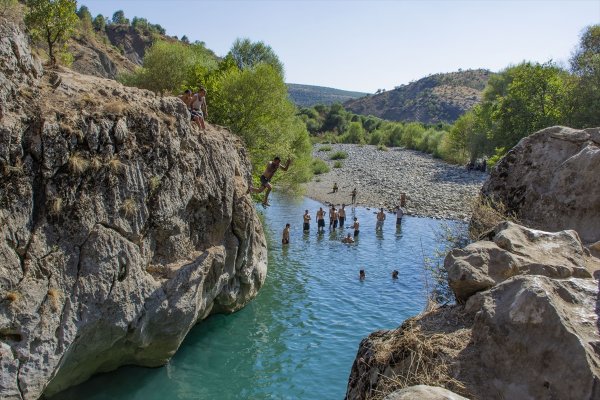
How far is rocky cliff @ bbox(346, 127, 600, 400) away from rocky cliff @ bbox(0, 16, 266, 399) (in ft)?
24.6

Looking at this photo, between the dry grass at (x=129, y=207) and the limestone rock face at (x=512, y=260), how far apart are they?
8.93m

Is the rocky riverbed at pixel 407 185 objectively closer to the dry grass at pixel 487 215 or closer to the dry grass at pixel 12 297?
the dry grass at pixel 487 215

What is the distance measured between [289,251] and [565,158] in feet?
66.7

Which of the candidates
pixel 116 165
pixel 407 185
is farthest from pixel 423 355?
pixel 407 185

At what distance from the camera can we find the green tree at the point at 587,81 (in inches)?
1348

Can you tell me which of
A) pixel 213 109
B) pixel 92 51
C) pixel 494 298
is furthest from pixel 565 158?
pixel 92 51

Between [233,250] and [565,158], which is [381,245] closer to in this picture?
[233,250]

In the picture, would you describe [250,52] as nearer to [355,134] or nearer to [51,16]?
[51,16]

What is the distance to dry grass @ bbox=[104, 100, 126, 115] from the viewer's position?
44.3 ft

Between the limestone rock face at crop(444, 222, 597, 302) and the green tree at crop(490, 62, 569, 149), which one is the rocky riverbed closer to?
the green tree at crop(490, 62, 569, 149)

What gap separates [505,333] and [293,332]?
13216 millimetres

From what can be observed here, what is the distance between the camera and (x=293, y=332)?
19000 mm

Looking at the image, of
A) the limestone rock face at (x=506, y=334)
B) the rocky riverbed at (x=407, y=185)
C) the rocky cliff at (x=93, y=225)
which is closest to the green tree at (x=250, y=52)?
the rocky riverbed at (x=407, y=185)

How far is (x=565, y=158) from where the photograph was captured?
13156mm
